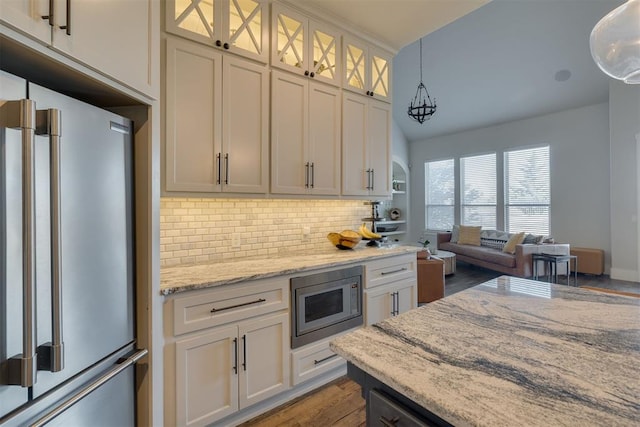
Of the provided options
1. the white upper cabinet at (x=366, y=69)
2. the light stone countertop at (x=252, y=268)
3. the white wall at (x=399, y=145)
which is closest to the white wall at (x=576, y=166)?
the white wall at (x=399, y=145)

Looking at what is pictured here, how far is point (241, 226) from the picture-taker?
8.02ft

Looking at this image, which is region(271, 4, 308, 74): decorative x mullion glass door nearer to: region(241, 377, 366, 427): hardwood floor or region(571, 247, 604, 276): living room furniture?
region(241, 377, 366, 427): hardwood floor

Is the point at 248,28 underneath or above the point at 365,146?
above

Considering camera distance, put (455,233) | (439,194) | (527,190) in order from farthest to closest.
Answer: (439,194), (455,233), (527,190)

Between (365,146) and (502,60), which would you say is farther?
(502,60)

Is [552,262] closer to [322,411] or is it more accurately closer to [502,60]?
[502,60]

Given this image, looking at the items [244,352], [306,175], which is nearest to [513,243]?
[306,175]

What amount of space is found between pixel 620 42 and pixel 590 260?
19.5ft

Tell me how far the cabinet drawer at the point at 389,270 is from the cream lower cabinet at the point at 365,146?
2.33ft

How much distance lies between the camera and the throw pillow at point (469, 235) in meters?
6.77

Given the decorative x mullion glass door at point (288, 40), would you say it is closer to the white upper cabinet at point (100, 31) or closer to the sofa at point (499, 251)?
the white upper cabinet at point (100, 31)

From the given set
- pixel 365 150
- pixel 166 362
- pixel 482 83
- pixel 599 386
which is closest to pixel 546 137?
pixel 482 83

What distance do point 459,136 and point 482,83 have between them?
1925mm

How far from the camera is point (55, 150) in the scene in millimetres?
903
